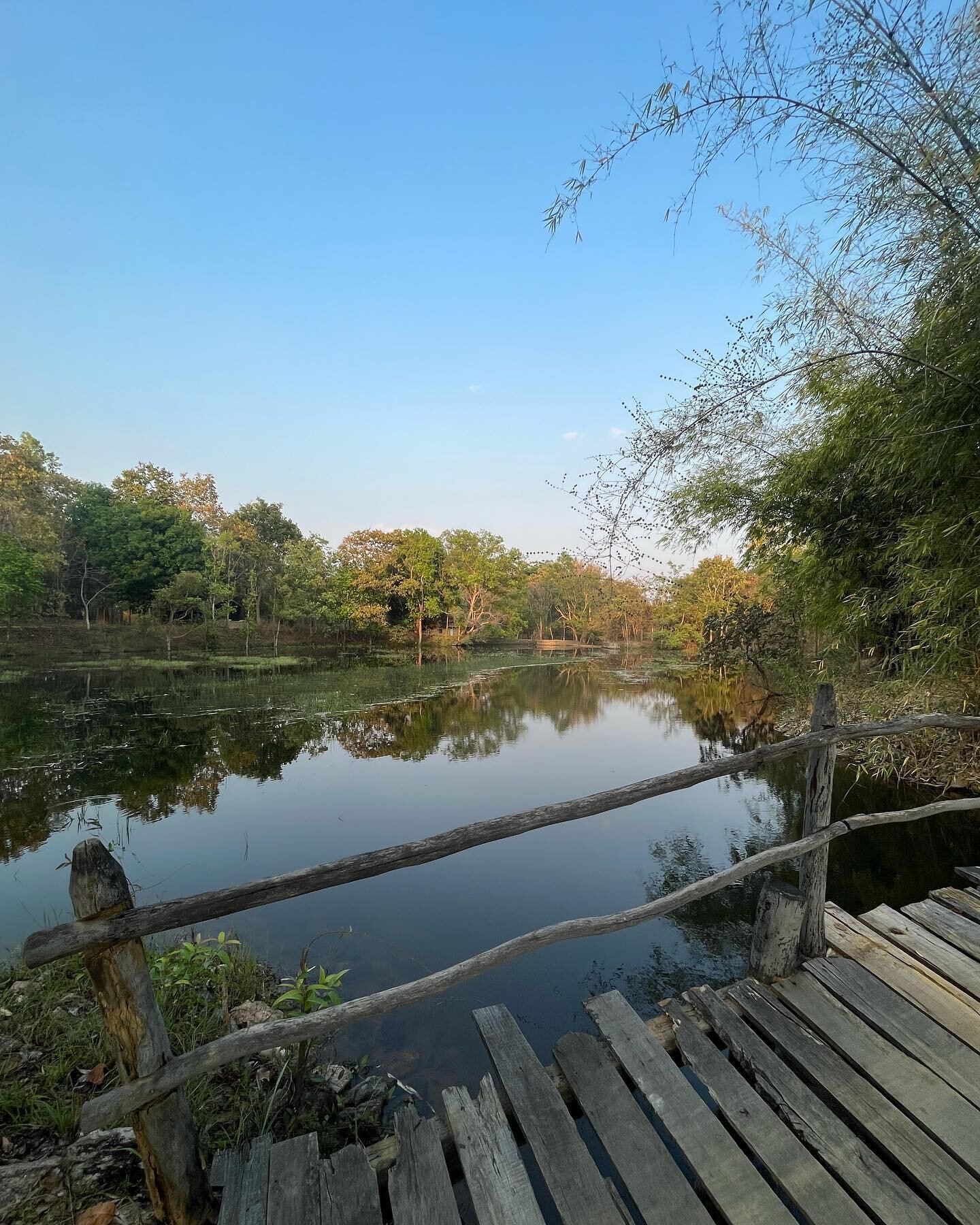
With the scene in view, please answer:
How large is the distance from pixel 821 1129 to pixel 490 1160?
93 centimetres

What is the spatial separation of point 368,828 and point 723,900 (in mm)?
3532

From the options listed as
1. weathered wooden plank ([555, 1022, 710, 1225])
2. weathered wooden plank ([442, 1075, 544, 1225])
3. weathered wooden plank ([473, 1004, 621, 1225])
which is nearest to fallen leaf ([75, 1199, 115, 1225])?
weathered wooden plank ([442, 1075, 544, 1225])

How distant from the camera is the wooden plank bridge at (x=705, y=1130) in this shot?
1.42 m

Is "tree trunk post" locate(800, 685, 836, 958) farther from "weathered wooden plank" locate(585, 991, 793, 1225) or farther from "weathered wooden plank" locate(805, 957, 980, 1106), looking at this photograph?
"weathered wooden plank" locate(585, 991, 793, 1225)

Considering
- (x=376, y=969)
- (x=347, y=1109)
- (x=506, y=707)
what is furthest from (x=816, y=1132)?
(x=506, y=707)

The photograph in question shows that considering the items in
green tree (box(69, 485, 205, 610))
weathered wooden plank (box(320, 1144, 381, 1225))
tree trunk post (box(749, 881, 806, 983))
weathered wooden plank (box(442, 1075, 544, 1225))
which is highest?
green tree (box(69, 485, 205, 610))

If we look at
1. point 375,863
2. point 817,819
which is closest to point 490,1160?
point 375,863

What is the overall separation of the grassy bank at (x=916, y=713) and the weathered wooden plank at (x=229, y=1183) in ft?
17.1

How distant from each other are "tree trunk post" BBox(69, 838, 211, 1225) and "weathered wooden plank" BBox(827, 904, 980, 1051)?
247cm

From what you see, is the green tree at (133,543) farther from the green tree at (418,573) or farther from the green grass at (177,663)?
the green tree at (418,573)

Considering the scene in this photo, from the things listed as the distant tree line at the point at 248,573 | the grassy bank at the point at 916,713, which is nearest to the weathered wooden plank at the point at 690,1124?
the grassy bank at the point at 916,713

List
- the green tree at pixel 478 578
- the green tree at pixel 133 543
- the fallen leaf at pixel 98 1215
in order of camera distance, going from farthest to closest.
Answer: the green tree at pixel 478 578, the green tree at pixel 133 543, the fallen leaf at pixel 98 1215

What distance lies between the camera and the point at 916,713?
18.5 feet

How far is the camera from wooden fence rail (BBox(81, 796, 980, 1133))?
1327mm
